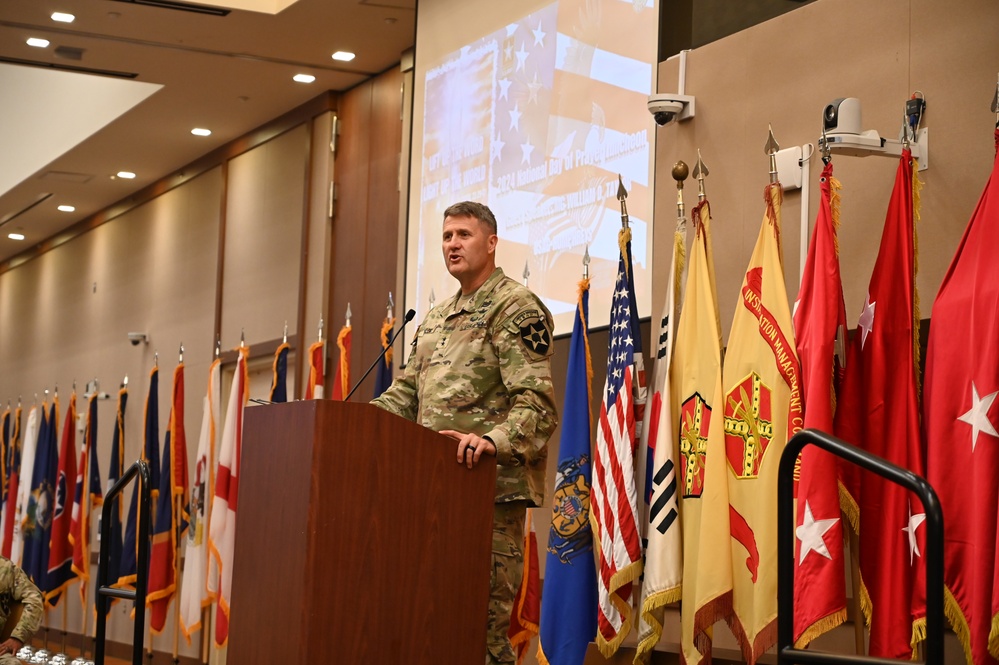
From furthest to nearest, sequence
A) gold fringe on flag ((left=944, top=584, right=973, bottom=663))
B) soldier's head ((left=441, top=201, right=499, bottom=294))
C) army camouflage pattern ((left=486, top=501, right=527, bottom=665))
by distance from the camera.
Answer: soldier's head ((left=441, top=201, right=499, bottom=294)) < army camouflage pattern ((left=486, top=501, right=527, bottom=665)) < gold fringe on flag ((left=944, top=584, right=973, bottom=663))

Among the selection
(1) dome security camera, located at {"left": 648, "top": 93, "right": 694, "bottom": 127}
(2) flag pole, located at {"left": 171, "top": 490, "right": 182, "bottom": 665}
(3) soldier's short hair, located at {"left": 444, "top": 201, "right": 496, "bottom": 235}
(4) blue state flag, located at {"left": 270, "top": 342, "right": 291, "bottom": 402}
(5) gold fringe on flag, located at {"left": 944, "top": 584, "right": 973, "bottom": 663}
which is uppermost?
(1) dome security camera, located at {"left": 648, "top": 93, "right": 694, "bottom": 127}

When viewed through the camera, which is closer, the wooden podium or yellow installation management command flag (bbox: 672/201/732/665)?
the wooden podium

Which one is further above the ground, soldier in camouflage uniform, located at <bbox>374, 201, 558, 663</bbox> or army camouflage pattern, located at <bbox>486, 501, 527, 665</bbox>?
soldier in camouflage uniform, located at <bbox>374, 201, 558, 663</bbox>

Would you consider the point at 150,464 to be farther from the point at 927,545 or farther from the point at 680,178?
the point at 927,545

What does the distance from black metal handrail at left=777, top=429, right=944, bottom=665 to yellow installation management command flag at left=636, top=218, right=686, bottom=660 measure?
1862mm

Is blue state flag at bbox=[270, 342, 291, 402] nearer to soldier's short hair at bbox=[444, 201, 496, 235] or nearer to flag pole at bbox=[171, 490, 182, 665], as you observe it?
flag pole at bbox=[171, 490, 182, 665]

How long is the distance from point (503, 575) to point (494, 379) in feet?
1.73

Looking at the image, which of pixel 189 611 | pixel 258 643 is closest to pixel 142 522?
pixel 258 643

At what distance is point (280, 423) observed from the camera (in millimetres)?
2873

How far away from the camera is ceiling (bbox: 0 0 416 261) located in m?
7.91

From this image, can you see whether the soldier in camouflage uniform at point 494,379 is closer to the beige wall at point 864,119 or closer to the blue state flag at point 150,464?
the beige wall at point 864,119

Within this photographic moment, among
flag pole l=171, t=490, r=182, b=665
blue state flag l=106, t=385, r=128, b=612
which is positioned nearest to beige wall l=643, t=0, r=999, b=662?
flag pole l=171, t=490, r=182, b=665

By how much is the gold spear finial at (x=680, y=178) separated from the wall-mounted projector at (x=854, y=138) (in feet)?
2.47

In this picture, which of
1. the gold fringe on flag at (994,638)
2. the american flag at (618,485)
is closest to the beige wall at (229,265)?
the american flag at (618,485)
